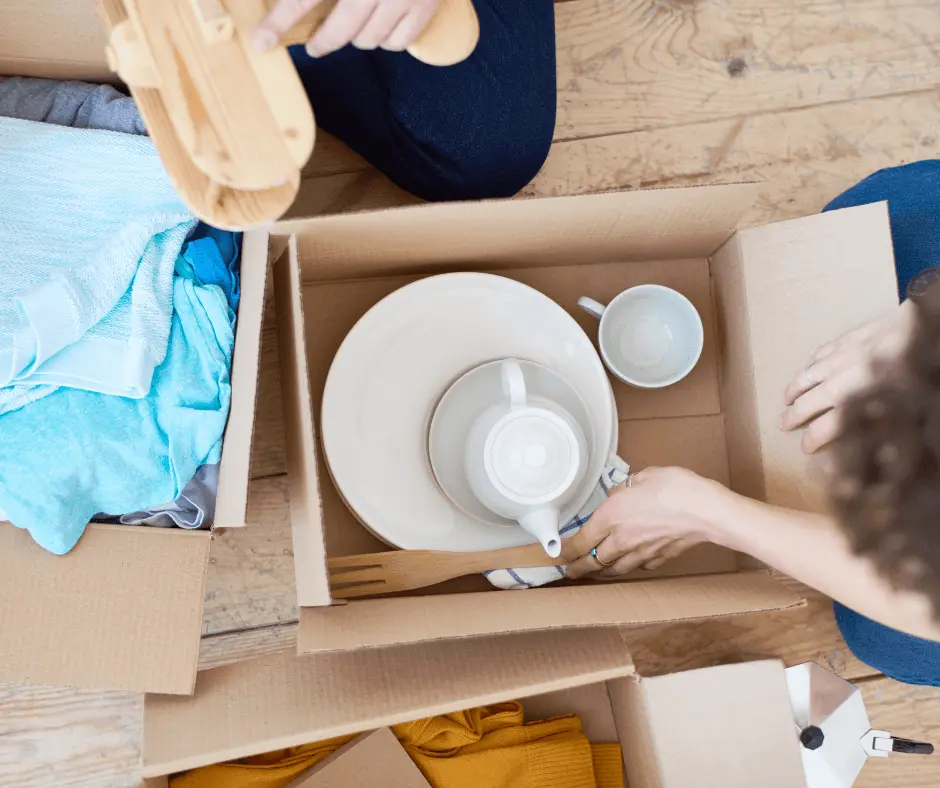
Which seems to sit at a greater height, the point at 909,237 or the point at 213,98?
the point at 213,98

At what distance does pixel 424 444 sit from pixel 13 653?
364mm

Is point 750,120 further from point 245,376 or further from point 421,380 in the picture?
point 245,376

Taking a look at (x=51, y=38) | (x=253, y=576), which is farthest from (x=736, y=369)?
(x=51, y=38)

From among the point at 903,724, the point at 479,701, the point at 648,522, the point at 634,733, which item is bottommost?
the point at 903,724

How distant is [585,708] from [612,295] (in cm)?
44

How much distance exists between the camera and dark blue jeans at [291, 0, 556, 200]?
683 mm

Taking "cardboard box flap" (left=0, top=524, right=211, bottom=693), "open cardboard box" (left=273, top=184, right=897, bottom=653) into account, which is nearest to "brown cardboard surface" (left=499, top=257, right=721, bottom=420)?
"open cardboard box" (left=273, top=184, right=897, bottom=653)

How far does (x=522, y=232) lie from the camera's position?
683 millimetres

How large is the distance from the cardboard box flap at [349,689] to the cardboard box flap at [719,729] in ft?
0.25

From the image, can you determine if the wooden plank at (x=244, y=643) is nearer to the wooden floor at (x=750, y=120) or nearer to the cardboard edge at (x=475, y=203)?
the wooden floor at (x=750, y=120)

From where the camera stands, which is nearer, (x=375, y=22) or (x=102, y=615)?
(x=375, y=22)

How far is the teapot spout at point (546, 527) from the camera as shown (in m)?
0.59

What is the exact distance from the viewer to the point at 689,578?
0.69 meters

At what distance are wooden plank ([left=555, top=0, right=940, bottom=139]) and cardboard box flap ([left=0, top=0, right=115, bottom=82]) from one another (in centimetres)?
48
